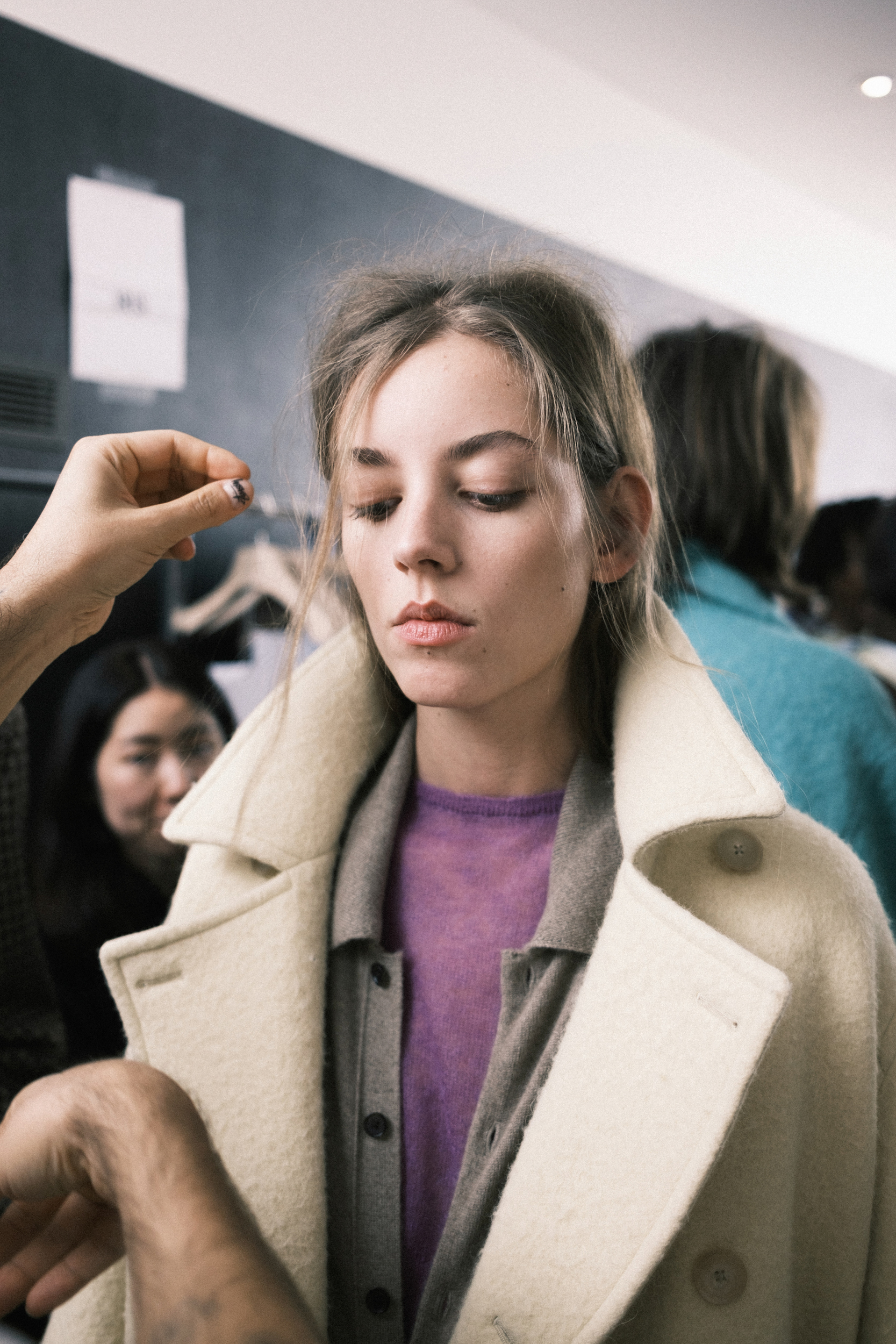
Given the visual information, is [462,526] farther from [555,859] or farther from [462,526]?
[555,859]

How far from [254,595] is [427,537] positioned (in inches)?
39.8

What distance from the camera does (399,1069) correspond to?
2.96 feet

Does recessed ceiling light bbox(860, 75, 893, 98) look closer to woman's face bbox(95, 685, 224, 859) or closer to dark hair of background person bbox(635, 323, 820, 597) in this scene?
dark hair of background person bbox(635, 323, 820, 597)

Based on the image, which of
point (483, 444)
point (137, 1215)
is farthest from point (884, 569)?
point (137, 1215)

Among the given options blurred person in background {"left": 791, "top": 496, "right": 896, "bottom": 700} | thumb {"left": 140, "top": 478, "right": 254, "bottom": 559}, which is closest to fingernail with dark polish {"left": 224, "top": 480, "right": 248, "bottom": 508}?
thumb {"left": 140, "top": 478, "right": 254, "bottom": 559}

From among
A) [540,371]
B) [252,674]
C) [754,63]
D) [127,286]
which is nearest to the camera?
[540,371]

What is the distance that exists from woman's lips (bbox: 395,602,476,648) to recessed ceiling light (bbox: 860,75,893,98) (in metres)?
2.16

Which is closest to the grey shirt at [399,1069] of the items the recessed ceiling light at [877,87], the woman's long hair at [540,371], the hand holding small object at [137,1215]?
the woman's long hair at [540,371]

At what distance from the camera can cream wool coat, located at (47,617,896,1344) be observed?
772mm

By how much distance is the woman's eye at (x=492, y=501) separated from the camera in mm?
854

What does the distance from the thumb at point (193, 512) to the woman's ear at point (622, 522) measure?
0.37 m

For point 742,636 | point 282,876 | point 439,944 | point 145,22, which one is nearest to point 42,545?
point 282,876

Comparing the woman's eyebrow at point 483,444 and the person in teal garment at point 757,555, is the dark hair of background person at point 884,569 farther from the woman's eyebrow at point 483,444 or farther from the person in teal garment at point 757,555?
the woman's eyebrow at point 483,444

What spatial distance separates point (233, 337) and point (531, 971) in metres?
1.37
